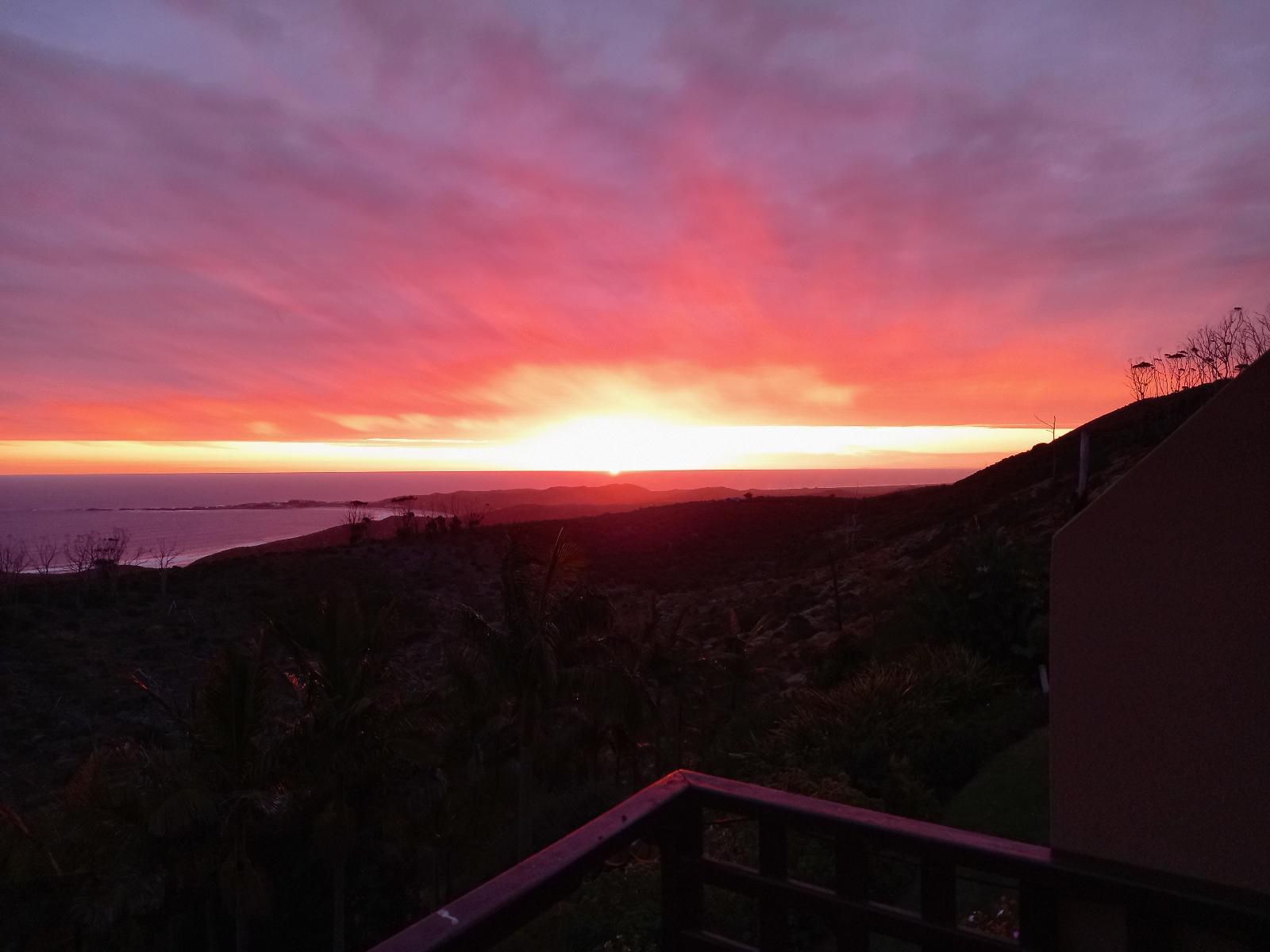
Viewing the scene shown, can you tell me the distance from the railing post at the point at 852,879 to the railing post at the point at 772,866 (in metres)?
0.14

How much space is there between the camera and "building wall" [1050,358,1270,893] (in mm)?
1770

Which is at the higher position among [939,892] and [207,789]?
[939,892]

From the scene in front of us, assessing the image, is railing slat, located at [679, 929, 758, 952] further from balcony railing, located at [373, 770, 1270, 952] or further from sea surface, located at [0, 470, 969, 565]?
sea surface, located at [0, 470, 969, 565]

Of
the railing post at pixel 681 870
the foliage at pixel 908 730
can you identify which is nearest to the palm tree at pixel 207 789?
the foliage at pixel 908 730

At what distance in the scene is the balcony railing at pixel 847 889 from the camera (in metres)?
1.66

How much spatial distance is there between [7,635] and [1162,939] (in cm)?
3416

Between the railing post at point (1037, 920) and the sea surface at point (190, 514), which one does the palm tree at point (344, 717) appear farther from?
the sea surface at point (190, 514)

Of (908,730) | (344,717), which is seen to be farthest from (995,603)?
(344,717)

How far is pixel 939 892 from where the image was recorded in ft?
6.38

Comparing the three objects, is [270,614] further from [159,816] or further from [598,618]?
[598,618]

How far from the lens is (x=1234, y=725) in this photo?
1.79m

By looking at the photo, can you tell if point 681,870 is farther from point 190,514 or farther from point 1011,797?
point 190,514

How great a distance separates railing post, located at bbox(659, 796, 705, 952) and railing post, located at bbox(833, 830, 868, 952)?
40cm

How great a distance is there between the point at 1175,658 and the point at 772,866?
1.14 m
